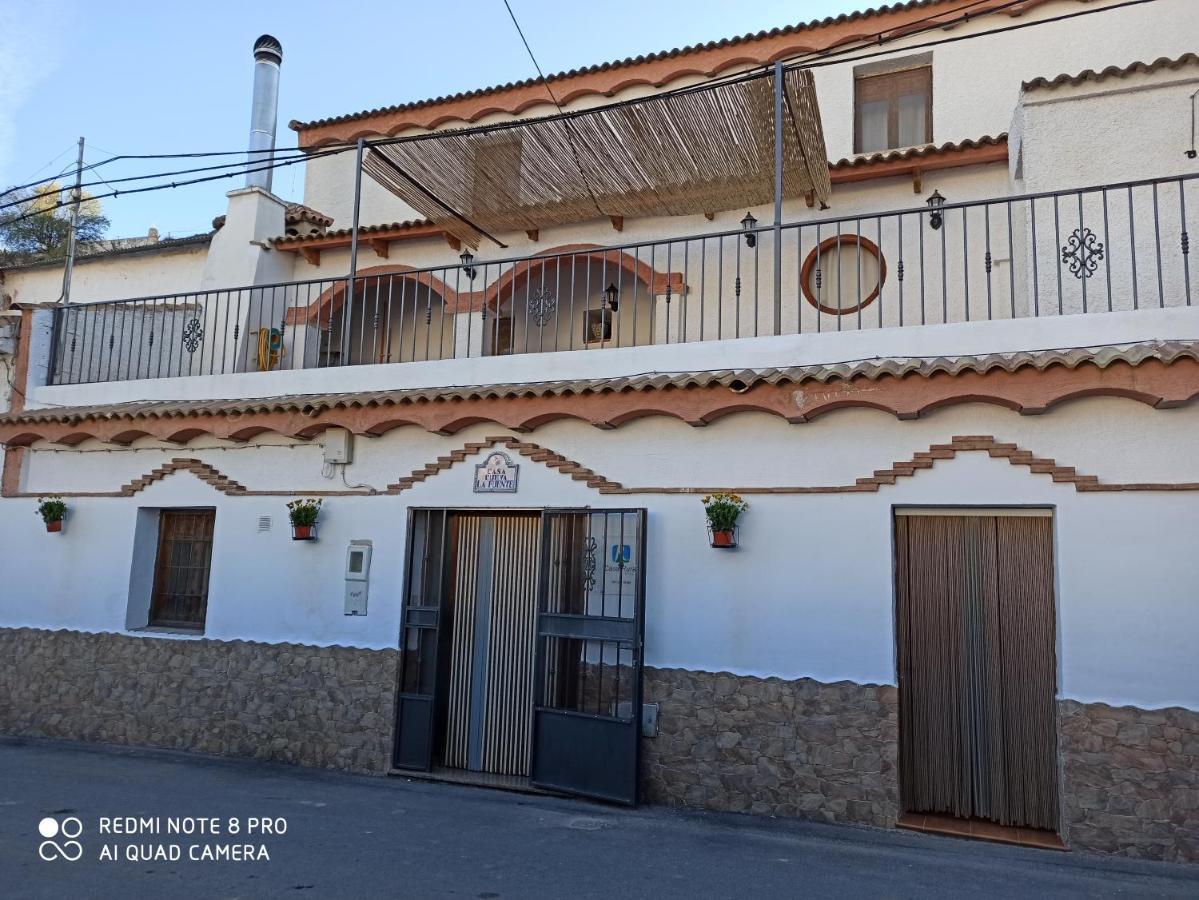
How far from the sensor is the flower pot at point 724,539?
6.66 metres

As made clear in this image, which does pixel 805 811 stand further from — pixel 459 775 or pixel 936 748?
pixel 459 775

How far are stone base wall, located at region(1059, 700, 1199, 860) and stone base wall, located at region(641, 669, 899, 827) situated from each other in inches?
43.4

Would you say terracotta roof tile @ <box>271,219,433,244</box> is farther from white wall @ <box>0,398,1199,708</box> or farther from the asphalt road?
the asphalt road

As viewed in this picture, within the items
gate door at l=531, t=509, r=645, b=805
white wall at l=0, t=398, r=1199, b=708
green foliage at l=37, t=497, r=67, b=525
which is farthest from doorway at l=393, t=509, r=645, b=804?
green foliage at l=37, t=497, r=67, b=525

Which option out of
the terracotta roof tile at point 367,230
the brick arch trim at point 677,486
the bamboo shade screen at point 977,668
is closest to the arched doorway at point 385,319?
the terracotta roof tile at point 367,230

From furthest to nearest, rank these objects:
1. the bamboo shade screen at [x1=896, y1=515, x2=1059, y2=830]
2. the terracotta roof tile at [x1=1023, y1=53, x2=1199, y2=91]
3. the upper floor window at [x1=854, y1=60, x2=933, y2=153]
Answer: the upper floor window at [x1=854, y1=60, x2=933, y2=153] < the terracotta roof tile at [x1=1023, y1=53, x2=1199, y2=91] < the bamboo shade screen at [x1=896, y1=515, x2=1059, y2=830]

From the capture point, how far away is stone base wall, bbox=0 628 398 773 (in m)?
7.90

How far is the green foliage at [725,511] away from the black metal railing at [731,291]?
4.78 feet

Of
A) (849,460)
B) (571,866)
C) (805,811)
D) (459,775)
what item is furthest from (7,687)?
(849,460)

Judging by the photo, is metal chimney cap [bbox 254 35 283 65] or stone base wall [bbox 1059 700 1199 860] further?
metal chimney cap [bbox 254 35 283 65]

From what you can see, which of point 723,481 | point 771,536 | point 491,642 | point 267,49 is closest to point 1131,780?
point 771,536

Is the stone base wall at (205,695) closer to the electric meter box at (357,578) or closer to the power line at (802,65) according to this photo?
the electric meter box at (357,578)

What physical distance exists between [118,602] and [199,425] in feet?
6.86

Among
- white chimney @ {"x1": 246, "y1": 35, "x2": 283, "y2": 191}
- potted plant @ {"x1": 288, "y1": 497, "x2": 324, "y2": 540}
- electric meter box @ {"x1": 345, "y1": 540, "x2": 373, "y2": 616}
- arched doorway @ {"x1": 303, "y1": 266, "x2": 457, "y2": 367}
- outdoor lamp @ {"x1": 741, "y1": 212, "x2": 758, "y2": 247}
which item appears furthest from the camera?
white chimney @ {"x1": 246, "y1": 35, "x2": 283, "y2": 191}
